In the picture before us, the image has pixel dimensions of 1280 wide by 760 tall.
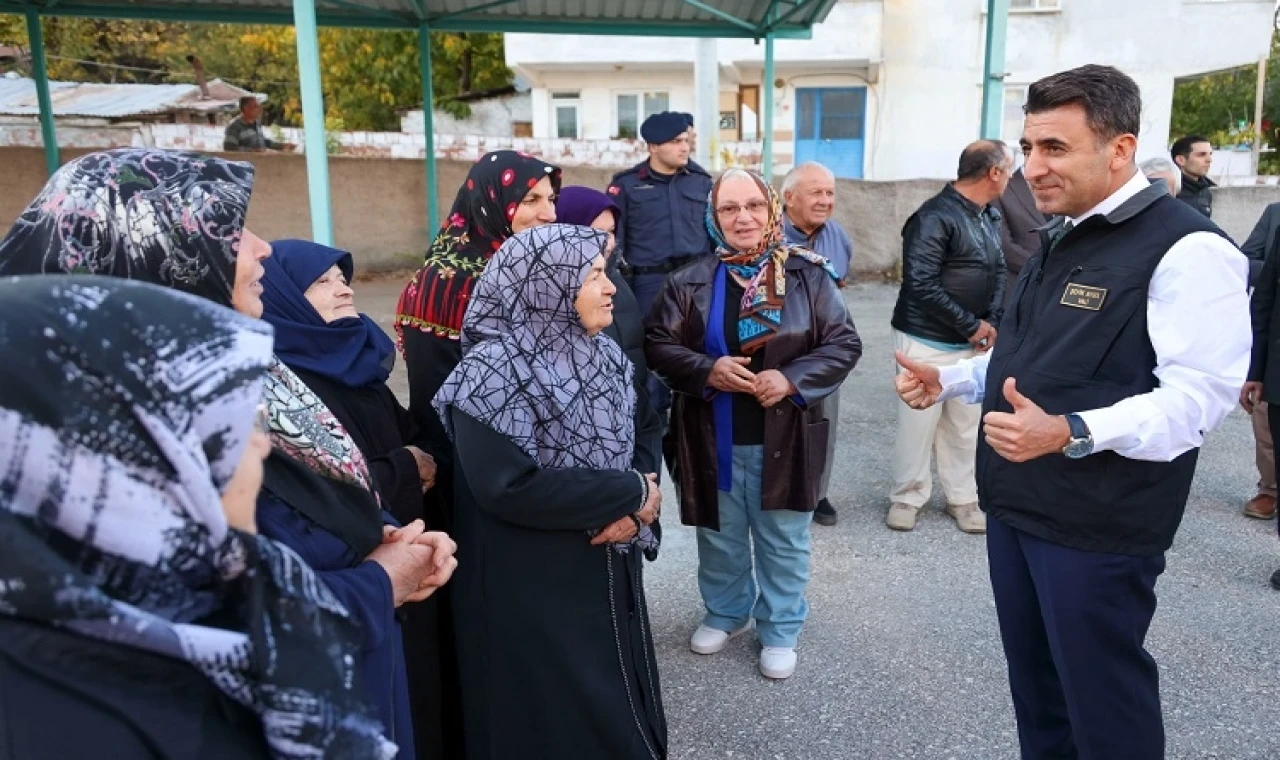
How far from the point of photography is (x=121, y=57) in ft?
92.8

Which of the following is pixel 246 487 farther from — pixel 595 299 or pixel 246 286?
pixel 595 299

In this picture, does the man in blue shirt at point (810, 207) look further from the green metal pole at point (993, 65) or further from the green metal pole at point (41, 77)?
the green metal pole at point (41, 77)

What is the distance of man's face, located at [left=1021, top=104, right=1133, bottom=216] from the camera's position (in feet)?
6.23

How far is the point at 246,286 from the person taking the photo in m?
1.44

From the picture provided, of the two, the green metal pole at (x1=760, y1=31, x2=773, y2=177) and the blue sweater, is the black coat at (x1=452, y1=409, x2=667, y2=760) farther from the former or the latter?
the green metal pole at (x1=760, y1=31, x2=773, y2=177)

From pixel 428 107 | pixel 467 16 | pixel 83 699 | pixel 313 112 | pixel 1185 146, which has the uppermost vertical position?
pixel 467 16

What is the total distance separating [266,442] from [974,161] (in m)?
3.72

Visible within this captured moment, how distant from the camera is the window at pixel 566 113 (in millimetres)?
20297

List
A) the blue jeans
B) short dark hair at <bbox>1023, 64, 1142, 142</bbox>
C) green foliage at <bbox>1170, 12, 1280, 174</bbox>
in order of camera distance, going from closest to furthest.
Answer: short dark hair at <bbox>1023, 64, 1142, 142</bbox>
the blue jeans
green foliage at <bbox>1170, 12, 1280, 174</bbox>

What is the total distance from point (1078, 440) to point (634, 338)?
1.44 meters

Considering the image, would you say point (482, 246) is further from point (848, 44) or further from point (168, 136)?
point (848, 44)

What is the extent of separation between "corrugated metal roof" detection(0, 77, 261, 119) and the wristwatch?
1845 centimetres

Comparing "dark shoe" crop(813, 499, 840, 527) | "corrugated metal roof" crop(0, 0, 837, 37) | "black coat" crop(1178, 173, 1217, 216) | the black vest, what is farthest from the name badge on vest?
"corrugated metal roof" crop(0, 0, 837, 37)

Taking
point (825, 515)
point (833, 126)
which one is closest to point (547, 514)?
point (825, 515)
